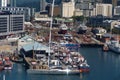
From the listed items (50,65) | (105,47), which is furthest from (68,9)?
(50,65)

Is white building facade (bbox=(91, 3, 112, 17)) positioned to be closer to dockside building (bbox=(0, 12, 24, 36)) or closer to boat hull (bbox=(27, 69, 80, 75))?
dockside building (bbox=(0, 12, 24, 36))

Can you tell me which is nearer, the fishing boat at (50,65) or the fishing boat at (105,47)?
the fishing boat at (50,65)

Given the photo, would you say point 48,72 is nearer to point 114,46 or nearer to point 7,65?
point 7,65

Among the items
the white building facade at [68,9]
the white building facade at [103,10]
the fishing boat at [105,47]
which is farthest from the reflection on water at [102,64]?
the white building facade at [103,10]

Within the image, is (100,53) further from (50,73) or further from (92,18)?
(92,18)

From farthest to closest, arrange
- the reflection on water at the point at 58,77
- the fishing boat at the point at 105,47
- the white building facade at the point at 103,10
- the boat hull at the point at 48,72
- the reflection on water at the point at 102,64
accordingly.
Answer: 1. the white building facade at the point at 103,10
2. the fishing boat at the point at 105,47
3. the boat hull at the point at 48,72
4. the reflection on water at the point at 102,64
5. the reflection on water at the point at 58,77

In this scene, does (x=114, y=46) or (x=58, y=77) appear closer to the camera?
(x=58, y=77)

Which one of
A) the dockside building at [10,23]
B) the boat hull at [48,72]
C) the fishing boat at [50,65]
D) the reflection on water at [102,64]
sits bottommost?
the reflection on water at [102,64]

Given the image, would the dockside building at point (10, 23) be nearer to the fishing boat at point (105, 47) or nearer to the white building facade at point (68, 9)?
the fishing boat at point (105, 47)

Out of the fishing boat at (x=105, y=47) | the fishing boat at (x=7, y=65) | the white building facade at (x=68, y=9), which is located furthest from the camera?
the white building facade at (x=68, y=9)
